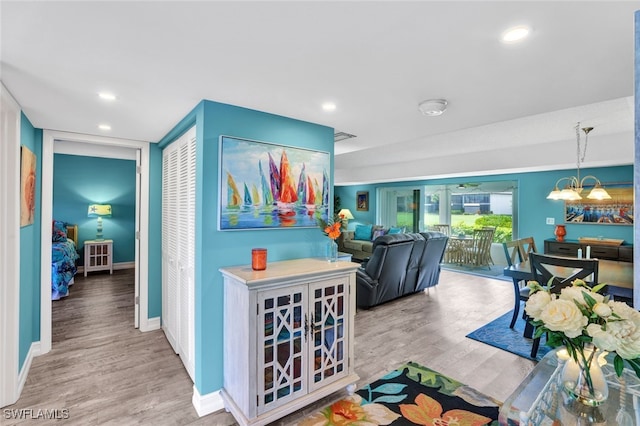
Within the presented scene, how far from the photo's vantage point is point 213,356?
2225mm

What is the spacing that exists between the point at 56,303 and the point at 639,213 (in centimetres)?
624

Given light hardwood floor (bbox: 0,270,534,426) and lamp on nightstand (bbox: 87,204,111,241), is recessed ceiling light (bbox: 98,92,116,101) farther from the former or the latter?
lamp on nightstand (bbox: 87,204,111,241)

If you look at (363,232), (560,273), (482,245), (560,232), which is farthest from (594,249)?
(363,232)

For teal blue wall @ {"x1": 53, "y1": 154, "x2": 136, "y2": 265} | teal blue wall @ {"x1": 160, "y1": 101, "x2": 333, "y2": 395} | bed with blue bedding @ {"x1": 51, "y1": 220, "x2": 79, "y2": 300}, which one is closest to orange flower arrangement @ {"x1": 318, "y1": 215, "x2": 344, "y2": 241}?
teal blue wall @ {"x1": 160, "y1": 101, "x2": 333, "y2": 395}

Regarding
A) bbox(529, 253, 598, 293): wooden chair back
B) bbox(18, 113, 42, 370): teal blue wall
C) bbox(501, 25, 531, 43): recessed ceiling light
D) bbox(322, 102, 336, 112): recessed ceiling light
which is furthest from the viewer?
bbox(529, 253, 598, 293): wooden chair back

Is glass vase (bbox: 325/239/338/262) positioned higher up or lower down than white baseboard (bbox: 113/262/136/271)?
higher up

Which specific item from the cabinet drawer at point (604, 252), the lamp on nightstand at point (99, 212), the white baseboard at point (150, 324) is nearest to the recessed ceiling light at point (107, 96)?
the white baseboard at point (150, 324)

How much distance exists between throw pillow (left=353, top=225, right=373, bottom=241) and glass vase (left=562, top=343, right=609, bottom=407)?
696cm

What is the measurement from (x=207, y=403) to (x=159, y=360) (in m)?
1.02

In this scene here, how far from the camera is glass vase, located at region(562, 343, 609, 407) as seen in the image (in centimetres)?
118

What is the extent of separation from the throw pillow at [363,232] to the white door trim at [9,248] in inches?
273

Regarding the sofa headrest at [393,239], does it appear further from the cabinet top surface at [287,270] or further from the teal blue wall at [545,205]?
the teal blue wall at [545,205]

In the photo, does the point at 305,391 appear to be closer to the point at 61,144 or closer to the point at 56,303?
the point at 56,303

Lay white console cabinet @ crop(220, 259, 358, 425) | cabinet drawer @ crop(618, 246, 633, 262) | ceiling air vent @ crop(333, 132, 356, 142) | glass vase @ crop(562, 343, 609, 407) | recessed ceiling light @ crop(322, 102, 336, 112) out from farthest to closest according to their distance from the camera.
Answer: cabinet drawer @ crop(618, 246, 633, 262) → ceiling air vent @ crop(333, 132, 356, 142) → recessed ceiling light @ crop(322, 102, 336, 112) → white console cabinet @ crop(220, 259, 358, 425) → glass vase @ crop(562, 343, 609, 407)
